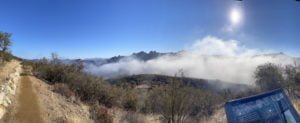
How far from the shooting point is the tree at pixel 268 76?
38094mm

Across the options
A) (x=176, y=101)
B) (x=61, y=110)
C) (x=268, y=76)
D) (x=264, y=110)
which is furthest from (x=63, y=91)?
(x=268, y=76)

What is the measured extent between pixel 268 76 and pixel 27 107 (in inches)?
1298

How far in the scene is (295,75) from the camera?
38.6m

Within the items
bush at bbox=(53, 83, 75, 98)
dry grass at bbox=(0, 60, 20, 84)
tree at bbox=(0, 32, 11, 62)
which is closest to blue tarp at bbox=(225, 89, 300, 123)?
dry grass at bbox=(0, 60, 20, 84)

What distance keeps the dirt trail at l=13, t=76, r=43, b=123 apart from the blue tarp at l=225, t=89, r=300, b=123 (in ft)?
23.8

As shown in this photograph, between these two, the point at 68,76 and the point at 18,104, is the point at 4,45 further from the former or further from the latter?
the point at 18,104

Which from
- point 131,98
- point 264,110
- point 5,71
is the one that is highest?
point 5,71

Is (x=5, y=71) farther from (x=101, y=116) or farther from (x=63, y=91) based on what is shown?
(x=101, y=116)

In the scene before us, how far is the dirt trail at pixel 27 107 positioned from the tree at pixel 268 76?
2966 centimetres

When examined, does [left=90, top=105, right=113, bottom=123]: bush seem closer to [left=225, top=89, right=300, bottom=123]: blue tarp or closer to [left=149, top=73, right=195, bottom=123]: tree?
[left=149, top=73, right=195, bottom=123]: tree

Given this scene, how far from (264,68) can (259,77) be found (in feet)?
4.27

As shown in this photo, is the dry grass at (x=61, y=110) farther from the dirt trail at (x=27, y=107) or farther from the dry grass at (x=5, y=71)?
the dry grass at (x=5, y=71)

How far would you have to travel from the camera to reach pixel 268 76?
1556 inches

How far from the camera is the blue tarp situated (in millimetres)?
7199
